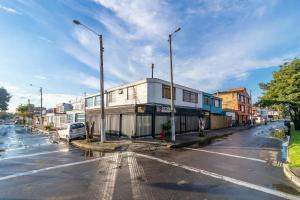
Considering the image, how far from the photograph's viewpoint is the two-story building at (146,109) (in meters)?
19.3

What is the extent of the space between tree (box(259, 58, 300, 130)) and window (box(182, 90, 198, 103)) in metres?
10.4

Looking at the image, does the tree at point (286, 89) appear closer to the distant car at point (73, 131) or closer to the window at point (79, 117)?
the distant car at point (73, 131)

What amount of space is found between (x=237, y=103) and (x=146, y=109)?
3606cm

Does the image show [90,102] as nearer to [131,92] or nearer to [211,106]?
[131,92]

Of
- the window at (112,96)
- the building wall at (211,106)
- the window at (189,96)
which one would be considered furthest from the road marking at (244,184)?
the building wall at (211,106)

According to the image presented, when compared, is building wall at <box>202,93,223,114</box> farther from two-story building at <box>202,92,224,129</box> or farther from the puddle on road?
the puddle on road

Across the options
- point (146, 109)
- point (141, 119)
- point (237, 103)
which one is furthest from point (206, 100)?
point (237, 103)

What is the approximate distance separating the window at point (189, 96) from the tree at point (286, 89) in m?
10.4

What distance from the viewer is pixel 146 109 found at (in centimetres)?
1902

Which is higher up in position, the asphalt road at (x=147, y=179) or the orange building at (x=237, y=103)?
the orange building at (x=237, y=103)

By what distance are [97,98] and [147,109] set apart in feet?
44.2

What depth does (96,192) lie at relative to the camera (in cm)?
586

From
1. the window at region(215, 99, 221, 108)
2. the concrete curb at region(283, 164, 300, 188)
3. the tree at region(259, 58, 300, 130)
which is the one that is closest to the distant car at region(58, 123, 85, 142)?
the concrete curb at region(283, 164, 300, 188)

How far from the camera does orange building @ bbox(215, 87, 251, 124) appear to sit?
47825 mm
